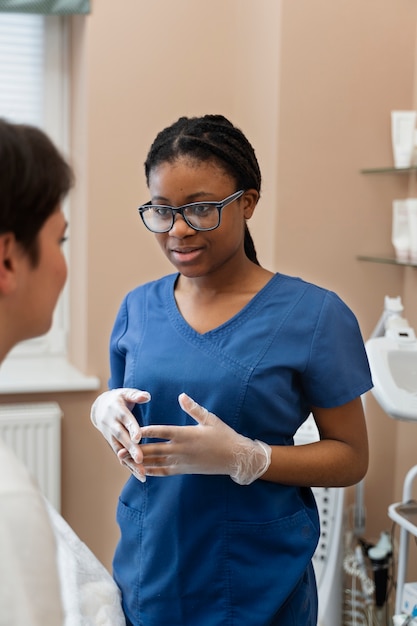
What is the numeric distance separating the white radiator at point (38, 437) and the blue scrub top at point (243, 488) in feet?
4.13

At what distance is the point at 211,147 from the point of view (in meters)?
1.30

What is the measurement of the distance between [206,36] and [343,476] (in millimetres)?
1766

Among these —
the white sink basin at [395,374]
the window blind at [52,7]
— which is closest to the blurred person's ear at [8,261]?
the white sink basin at [395,374]

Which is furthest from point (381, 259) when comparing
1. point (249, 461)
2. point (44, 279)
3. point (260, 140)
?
point (44, 279)

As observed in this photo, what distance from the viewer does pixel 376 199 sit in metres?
2.52

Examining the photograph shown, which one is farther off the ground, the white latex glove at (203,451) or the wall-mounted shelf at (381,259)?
the wall-mounted shelf at (381,259)

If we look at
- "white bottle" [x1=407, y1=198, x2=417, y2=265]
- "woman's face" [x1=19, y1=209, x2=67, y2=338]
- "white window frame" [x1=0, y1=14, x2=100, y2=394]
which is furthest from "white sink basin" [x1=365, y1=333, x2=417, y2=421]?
"white window frame" [x1=0, y1=14, x2=100, y2=394]

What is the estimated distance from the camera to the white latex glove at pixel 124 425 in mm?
1229

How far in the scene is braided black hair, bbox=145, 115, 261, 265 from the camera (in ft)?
4.26

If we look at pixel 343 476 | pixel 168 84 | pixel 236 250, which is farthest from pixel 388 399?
pixel 168 84

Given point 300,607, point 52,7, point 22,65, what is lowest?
point 300,607

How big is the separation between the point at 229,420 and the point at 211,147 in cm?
44

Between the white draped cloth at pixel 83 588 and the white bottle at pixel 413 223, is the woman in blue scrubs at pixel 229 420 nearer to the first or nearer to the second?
the white draped cloth at pixel 83 588

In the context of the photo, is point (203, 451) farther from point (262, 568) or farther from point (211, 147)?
point (211, 147)
